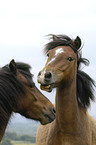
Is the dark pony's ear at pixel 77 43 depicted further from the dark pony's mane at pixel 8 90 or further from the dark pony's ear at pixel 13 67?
the dark pony's ear at pixel 13 67

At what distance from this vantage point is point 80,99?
593cm

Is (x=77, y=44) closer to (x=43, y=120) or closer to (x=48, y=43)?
(x=48, y=43)

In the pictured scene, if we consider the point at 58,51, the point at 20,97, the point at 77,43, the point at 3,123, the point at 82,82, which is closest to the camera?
the point at 3,123

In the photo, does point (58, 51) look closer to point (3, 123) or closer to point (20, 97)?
point (20, 97)

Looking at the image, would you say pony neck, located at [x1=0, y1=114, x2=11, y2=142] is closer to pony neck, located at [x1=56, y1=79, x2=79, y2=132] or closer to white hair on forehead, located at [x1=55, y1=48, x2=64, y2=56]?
pony neck, located at [x1=56, y1=79, x2=79, y2=132]

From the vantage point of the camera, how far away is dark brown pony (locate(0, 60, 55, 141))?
381 centimetres

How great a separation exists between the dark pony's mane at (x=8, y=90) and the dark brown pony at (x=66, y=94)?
2.31 feet

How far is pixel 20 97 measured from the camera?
4023 mm

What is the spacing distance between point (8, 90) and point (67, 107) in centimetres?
184

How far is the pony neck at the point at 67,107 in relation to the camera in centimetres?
527

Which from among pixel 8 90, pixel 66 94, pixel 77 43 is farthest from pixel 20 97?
pixel 77 43

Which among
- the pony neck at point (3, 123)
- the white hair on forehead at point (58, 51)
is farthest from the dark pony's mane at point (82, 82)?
the pony neck at point (3, 123)

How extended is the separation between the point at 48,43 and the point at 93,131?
89.7 inches

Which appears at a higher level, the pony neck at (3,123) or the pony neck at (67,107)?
the pony neck at (3,123)
